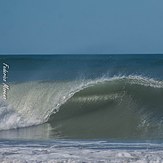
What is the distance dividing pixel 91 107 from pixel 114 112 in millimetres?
880

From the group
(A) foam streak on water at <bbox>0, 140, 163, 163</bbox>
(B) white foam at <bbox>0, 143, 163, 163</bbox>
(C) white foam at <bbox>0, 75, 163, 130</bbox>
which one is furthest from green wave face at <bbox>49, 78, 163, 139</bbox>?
(B) white foam at <bbox>0, 143, 163, 163</bbox>

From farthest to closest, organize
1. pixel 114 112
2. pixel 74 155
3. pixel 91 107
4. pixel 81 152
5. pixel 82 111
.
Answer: pixel 91 107 → pixel 82 111 → pixel 114 112 → pixel 81 152 → pixel 74 155

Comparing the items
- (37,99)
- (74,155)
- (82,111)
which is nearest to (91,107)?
(82,111)

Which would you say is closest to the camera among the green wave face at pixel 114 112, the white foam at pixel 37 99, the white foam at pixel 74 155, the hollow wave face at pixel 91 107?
the white foam at pixel 74 155

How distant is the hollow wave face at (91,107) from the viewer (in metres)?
9.38

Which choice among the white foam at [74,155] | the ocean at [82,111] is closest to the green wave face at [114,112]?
the ocean at [82,111]

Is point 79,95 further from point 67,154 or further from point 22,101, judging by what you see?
point 67,154

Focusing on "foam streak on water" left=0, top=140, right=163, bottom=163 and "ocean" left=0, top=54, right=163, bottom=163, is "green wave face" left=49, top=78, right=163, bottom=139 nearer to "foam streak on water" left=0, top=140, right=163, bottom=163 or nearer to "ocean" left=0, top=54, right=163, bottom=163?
"ocean" left=0, top=54, right=163, bottom=163

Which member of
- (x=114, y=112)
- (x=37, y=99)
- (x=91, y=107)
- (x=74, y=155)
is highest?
(x=37, y=99)

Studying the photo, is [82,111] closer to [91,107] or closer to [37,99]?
[91,107]

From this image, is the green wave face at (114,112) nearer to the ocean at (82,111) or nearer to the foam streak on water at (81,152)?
the ocean at (82,111)

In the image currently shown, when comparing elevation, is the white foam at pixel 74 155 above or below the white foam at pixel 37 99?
below

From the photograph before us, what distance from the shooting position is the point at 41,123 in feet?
33.9

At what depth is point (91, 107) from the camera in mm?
11594
